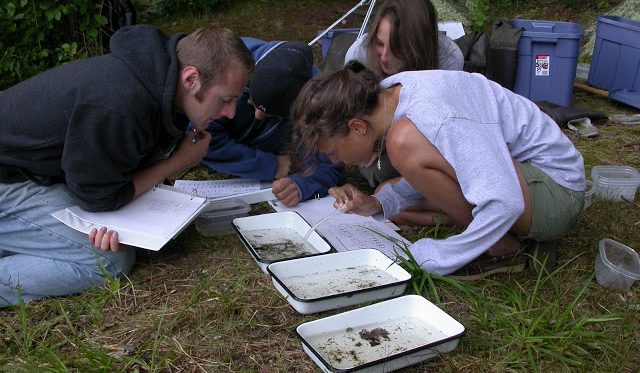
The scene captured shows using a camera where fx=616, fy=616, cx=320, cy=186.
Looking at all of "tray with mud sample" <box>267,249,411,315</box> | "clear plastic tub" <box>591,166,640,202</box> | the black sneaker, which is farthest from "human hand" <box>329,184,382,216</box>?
"clear plastic tub" <box>591,166,640,202</box>

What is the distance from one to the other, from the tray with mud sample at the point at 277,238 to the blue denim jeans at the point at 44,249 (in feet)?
1.49

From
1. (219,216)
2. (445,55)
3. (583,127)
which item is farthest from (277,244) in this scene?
(583,127)

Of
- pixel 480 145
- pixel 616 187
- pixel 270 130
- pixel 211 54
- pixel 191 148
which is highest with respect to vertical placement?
pixel 211 54

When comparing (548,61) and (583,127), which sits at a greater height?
(548,61)

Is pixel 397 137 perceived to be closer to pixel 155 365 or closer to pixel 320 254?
pixel 320 254

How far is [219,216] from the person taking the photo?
2.43m

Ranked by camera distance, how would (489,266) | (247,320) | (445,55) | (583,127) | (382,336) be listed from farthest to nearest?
(583,127), (445,55), (489,266), (247,320), (382,336)

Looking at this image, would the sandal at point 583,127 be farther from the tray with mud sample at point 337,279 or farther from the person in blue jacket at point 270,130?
the tray with mud sample at point 337,279

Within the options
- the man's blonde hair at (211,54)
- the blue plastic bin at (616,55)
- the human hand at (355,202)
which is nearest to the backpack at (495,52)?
the blue plastic bin at (616,55)

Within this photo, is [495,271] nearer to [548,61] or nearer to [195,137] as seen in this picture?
[195,137]

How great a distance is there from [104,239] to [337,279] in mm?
758

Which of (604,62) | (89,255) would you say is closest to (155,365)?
(89,255)

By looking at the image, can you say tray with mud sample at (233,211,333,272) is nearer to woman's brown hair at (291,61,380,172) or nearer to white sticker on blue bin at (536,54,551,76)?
woman's brown hair at (291,61,380,172)

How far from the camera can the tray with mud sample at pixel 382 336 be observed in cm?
158
